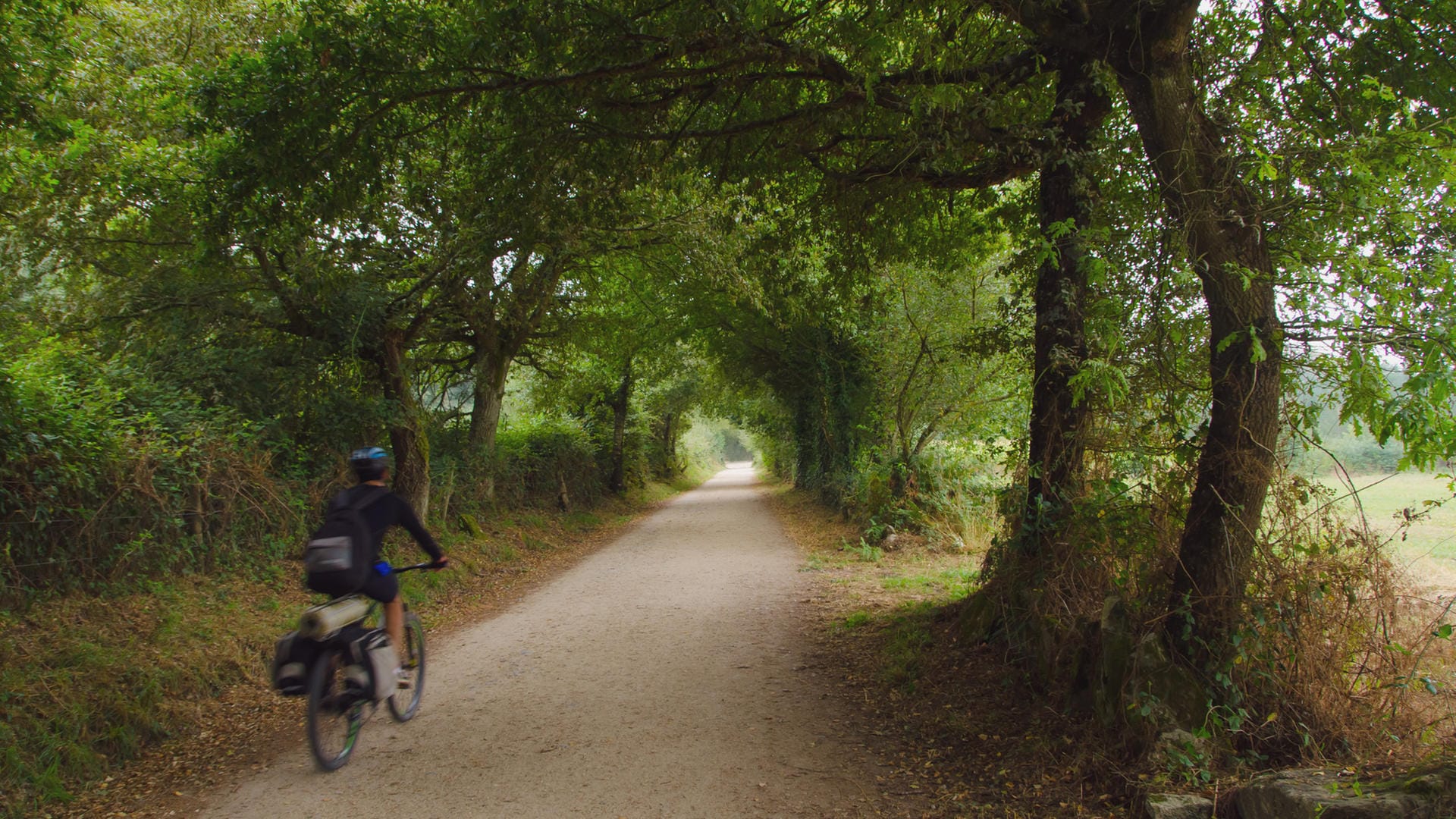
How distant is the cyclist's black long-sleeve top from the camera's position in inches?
195

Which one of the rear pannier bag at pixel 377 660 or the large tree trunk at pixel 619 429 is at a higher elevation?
the large tree trunk at pixel 619 429

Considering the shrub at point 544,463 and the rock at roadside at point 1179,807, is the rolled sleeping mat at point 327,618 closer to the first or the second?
the rock at roadside at point 1179,807

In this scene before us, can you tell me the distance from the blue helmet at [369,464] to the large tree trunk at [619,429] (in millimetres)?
18192

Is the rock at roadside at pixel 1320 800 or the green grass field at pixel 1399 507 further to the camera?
the green grass field at pixel 1399 507

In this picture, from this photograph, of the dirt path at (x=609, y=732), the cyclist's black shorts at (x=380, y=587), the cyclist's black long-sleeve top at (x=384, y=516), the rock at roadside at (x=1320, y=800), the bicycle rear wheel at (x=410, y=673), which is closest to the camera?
the rock at roadside at (x=1320, y=800)

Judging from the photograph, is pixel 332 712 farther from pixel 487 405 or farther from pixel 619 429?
pixel 619 429

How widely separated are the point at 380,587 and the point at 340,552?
2.07 feet

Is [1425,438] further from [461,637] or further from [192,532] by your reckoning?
[192,532]

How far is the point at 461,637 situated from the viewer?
805 cm

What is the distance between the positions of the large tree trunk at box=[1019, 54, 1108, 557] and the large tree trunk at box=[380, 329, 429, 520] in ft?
29.3


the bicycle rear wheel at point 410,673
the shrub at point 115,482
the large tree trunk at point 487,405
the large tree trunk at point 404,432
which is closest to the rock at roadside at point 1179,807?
the bicycle rear wheel at point 410,673

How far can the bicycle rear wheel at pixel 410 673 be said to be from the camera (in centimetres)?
543

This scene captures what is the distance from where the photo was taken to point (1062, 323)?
5461 millimetres

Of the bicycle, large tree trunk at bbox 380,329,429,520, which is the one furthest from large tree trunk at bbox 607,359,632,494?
the bicycle
